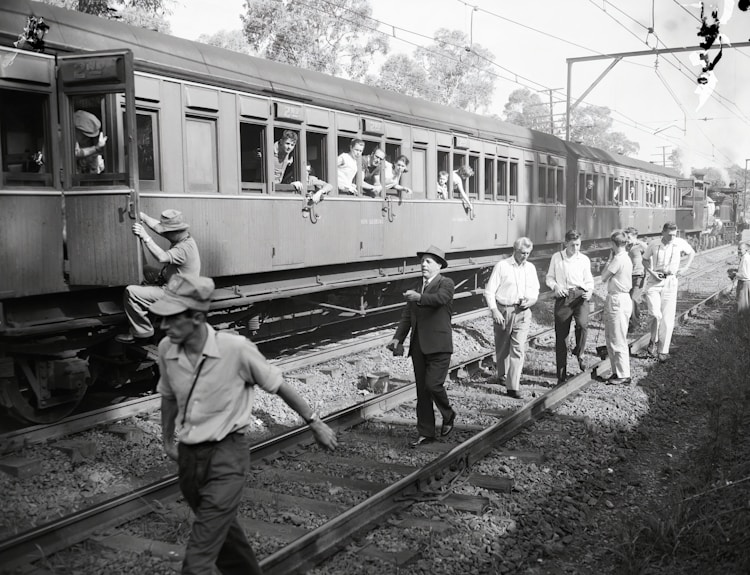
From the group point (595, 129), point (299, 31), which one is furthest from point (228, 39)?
point (595, 129)

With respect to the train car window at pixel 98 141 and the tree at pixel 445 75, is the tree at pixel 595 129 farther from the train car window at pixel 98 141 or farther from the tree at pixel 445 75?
the train car window at pixel 98 141

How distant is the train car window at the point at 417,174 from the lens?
43.4 ft

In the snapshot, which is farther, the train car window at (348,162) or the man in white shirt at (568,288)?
the train car window at (348,162)

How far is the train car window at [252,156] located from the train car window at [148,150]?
1399 millimetres

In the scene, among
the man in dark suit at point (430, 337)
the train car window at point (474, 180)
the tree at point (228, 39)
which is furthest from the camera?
the tree at point (228, 39)

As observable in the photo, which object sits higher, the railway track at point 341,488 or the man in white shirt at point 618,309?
the man in white shirt at point 618,309

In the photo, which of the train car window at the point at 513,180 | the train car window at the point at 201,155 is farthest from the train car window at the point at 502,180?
the train car window at the point at 201,155

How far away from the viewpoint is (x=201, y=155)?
9.05 meters

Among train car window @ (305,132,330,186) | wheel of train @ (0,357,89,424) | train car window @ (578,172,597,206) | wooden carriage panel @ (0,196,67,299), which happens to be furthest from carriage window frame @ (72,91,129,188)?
train car window @ (578,172,597,206)

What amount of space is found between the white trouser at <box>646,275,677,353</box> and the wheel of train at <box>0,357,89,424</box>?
7338mm

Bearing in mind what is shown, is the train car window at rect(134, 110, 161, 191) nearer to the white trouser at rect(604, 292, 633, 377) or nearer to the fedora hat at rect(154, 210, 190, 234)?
the fedora hat at rect(154, 210, 190, 234)

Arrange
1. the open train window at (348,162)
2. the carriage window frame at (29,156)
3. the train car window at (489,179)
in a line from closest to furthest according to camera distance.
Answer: the carriage window frame at (29,156) < the open train window at (348,162) < the train car window at (489,179)

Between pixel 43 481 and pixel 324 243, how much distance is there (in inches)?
226

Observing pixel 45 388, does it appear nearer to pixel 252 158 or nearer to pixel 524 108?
pixel 252 158
